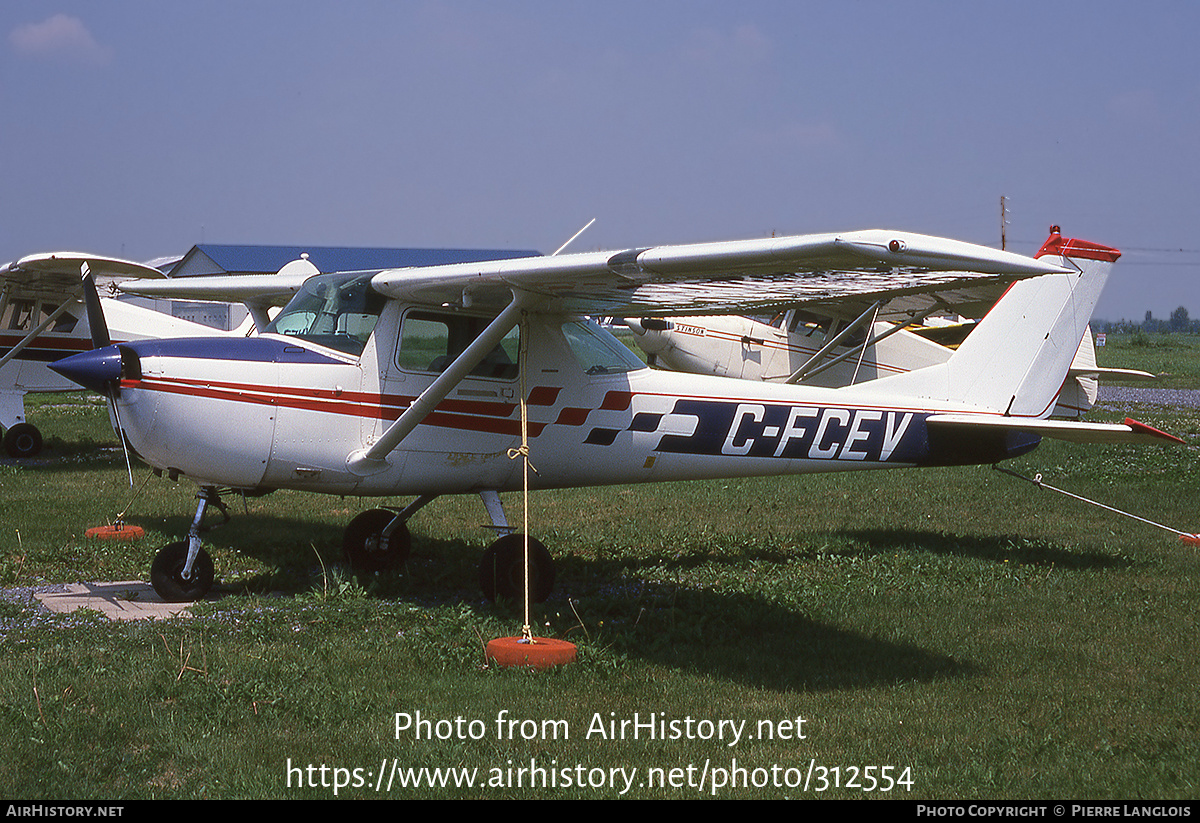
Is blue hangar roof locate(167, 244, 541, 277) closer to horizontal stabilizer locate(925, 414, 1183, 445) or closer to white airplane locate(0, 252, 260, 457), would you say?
white airplane locate(0, 252, 260, 457)

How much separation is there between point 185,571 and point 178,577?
80 millimetres

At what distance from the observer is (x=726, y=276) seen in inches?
→ 224

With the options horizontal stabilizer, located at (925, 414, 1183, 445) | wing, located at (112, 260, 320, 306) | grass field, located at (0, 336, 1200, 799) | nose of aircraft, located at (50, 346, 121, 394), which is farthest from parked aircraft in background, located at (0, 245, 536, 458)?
horizontal stabilizer, located at (925, 414, 1183, 445)

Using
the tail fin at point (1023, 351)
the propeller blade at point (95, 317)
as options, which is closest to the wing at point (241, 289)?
the propeller blade at point (95, 317)

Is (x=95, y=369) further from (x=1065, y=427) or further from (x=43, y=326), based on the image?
(x=43, y=326)

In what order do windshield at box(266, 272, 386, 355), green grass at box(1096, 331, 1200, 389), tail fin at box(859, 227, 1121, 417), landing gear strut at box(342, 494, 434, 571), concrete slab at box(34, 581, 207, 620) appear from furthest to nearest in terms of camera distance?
green grass at box(1096, 331, 1200, 389) < tail fin at box(859, 227, 1121, 417) < landing gear strut at box(342, 494, 434, 571) < windshield at box(266, 272, 386, 355) < concrete slab at box(34, 581, 207, 620)

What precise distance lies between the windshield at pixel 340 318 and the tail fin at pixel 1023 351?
4.57 meters

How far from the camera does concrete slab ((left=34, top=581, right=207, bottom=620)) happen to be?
7.02 metres

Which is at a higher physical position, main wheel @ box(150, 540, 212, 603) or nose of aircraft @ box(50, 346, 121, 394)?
nose of aircraft @ box(50, 346, 121, 394)

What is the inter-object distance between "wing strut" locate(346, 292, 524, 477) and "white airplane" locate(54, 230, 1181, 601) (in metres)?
0.02

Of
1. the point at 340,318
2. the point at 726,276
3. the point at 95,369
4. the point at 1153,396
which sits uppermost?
the point at 726,276

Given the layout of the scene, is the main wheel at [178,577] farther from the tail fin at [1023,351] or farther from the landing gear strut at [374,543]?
the tail fin at [1023,351]

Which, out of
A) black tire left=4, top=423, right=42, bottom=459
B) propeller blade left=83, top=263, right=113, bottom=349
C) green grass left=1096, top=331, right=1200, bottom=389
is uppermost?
propeller blade left=83, top=263, right=113, bottom=349

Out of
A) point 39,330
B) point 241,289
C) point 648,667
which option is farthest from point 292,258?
point 648,667
